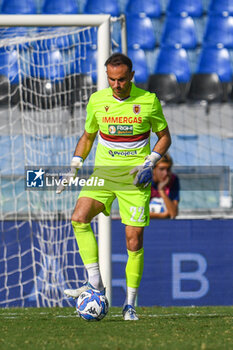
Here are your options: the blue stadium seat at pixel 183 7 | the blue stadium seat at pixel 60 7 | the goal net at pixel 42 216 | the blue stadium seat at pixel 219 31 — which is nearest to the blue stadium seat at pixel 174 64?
the blue stadium seat at pixel 219 31

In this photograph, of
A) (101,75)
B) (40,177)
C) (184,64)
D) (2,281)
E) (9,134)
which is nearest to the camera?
(40,177)

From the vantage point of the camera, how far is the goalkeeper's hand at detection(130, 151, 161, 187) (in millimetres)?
4832

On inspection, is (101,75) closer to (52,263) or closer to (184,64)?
(52,263)

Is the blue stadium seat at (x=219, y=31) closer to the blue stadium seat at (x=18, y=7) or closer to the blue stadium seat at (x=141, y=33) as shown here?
the blue stadium seat at (x=141, y=33)

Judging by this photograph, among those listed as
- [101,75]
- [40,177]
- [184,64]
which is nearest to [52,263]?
[40,177]

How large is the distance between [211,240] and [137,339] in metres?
3.67

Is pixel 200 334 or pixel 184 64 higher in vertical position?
pixel 184 64

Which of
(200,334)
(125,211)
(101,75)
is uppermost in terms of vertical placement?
(101,75)

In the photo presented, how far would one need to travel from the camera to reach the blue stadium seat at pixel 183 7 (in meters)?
13.4

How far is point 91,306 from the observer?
4625 mm

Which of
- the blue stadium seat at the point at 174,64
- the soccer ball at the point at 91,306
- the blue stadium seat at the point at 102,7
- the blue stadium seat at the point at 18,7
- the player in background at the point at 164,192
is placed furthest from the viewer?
the blue stadium seat at the point at 102,7

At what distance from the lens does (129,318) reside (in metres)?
4.82

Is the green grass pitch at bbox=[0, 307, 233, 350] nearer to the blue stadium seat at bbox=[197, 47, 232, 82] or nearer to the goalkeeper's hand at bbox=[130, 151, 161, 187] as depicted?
the goalkeeper's hand at bbox=[130, 151, 161, 187]

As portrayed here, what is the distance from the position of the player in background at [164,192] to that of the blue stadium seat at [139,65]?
15.8 ft
